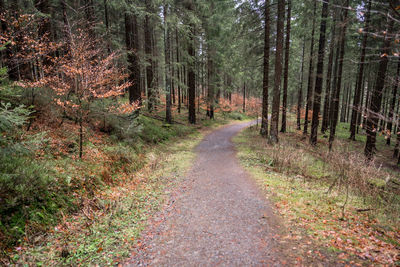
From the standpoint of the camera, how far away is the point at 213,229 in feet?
14.9

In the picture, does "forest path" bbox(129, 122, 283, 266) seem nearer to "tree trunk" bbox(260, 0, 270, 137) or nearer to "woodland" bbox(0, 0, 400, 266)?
"woodland" bbox(0, 0, 400, 266)

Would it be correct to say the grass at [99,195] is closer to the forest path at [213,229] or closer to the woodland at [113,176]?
the woodland at [113,176]

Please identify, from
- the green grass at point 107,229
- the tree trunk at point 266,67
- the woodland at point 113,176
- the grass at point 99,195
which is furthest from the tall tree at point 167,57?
the green grass at point 107,229

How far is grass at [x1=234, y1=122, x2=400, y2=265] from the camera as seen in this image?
12.1 feet

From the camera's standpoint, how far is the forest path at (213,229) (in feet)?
12.2

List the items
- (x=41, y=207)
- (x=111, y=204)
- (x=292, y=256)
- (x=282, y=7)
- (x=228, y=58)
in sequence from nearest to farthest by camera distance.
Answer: (x=292, y=256) < (x=41, y=207) < (x=111, y=204) < (x=282, y=7) < (x=228, y=58)

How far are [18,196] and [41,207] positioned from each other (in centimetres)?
52

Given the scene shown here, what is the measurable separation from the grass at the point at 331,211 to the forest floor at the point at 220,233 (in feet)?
1.25

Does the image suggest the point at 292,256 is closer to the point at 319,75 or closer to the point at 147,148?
the point at 147,148

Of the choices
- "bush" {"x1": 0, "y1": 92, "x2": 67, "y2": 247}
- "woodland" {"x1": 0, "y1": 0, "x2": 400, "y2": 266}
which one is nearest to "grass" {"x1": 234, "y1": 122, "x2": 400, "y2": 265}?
"woodland" {"x1": 0, "y1": 0, "x2": 400, "y2": 266}

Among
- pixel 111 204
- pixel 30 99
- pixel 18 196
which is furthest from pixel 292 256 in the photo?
pixel 30 99

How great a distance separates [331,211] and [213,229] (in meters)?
3.23

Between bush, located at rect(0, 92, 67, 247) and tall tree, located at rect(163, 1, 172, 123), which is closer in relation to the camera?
bush, located at rect(0, 92, 67, 247)

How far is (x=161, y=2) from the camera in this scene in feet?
42.0
